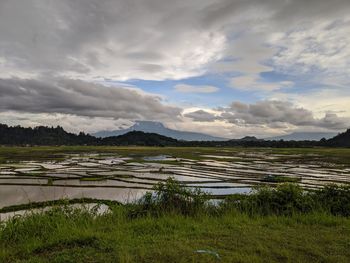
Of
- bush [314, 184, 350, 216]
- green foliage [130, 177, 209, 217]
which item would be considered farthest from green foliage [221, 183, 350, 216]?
green foliage [130, 177, 209, 217]

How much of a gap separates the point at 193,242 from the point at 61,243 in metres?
2.55

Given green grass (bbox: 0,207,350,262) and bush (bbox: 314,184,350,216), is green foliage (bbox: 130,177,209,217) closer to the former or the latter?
green grass (bbox: 0,207,350,262)

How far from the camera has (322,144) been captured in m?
155

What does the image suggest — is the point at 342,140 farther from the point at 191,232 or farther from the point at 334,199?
the point at 191,232

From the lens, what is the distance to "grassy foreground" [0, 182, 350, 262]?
5.21 meters

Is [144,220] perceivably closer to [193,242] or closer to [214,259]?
[193,242]

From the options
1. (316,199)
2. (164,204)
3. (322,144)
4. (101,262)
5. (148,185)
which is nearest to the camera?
(101,262)

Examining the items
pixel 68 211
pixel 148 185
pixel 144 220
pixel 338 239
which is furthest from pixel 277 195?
pixel 148 185

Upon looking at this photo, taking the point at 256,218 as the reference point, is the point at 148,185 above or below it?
below

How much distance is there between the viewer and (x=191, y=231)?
6738mm

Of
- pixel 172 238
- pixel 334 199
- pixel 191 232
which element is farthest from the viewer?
pixel 334 199

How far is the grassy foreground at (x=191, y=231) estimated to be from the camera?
521 centimetres

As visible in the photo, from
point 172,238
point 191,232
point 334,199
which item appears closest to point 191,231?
point 191,232

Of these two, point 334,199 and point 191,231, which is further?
point 334,199
